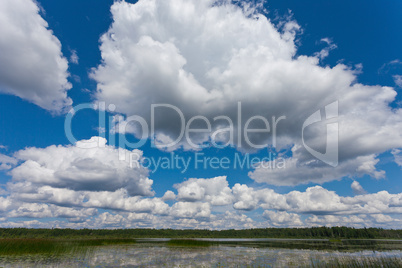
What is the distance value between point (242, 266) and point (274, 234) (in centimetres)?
17618

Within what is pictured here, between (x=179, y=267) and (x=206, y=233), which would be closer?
(x=179, y=267)

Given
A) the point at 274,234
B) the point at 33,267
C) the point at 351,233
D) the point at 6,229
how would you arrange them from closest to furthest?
the point at 33,267 → the point at 6,229 → the point at 351,233 → the point at 274,234

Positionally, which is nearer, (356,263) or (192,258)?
(356,263)

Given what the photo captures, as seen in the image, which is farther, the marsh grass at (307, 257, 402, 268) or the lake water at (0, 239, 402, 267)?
the lake water at (0, 239, 402, 267)

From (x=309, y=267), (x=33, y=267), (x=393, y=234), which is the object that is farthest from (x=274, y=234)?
(x=33, y=267)

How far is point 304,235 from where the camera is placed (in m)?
162

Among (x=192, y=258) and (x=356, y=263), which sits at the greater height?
(x=356, y=263)

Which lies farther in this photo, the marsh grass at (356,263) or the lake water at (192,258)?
the lake water at (192,258)

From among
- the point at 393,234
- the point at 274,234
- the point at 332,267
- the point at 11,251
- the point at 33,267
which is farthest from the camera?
the point at 274,234

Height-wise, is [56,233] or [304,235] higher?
[56,233]

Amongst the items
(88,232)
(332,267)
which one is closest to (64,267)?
(332,267)

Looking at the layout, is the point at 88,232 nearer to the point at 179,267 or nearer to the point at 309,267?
the point at 179,267

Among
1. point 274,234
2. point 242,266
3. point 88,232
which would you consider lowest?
point 274,234

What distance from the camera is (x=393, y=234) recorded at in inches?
6181
